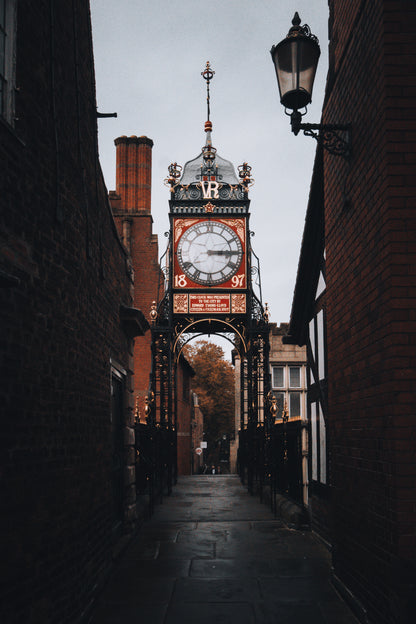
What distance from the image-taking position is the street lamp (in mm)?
5406

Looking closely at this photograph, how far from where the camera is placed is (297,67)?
17.8ft

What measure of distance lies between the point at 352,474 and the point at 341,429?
2.02 feet

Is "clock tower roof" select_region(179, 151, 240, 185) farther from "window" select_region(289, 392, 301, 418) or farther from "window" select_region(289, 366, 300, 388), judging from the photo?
"window" select_region(289, 392, 301, 418)

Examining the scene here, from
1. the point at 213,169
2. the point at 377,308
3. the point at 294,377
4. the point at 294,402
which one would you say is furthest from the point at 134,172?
the point at 377,308

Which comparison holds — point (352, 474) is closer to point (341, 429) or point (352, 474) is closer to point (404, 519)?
point (341, 429)

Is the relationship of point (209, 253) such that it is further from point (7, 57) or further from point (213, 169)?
point (7, 57)

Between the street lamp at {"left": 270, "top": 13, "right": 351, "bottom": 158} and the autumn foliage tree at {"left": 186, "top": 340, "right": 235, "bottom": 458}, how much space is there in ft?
169

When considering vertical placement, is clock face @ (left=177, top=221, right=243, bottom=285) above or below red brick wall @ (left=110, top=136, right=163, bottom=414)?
below

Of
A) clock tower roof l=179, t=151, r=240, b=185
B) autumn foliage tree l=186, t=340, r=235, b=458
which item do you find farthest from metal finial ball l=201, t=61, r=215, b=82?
autumn foliage tree l=186, t=340, r=235, b=458

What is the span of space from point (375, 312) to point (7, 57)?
333cm

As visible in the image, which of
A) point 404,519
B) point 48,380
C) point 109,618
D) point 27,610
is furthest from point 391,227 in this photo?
point 109,618

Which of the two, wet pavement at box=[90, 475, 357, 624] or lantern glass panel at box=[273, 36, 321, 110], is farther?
wet pavement at box=[90, 475, 357, 624]

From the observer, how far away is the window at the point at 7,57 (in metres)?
4.18

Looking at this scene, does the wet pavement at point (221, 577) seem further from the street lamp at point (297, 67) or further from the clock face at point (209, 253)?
the clock face at point (209, 253)
